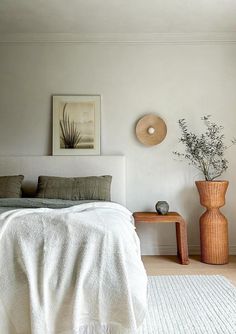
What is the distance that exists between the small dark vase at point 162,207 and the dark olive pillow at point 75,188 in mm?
582

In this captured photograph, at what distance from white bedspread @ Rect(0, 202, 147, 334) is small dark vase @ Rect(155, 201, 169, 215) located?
195cm

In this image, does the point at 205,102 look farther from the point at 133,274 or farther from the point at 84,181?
the point at 133,274

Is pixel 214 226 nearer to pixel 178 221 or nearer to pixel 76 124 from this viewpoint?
pixel 178 221

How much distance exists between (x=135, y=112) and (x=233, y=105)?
1196 mm

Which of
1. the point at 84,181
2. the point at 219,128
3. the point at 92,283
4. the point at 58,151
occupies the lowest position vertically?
the point at 92,283

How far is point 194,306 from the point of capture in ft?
8.20

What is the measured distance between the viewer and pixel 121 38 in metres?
4.18

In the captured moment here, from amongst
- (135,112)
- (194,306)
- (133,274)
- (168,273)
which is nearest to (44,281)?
(133,274)

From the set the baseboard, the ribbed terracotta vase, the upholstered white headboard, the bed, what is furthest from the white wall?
the bed

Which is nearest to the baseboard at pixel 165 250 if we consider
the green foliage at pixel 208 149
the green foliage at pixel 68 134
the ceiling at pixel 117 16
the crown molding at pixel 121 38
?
the green foliage at pixel 208 149

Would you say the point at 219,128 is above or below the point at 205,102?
below

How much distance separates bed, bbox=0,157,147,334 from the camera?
1757 mm

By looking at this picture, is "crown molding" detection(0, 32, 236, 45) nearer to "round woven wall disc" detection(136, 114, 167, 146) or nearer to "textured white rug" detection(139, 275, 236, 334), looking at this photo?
"round woven wall disc" detection(136, 114, 167, 146)

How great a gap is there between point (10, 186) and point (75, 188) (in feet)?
2.27
